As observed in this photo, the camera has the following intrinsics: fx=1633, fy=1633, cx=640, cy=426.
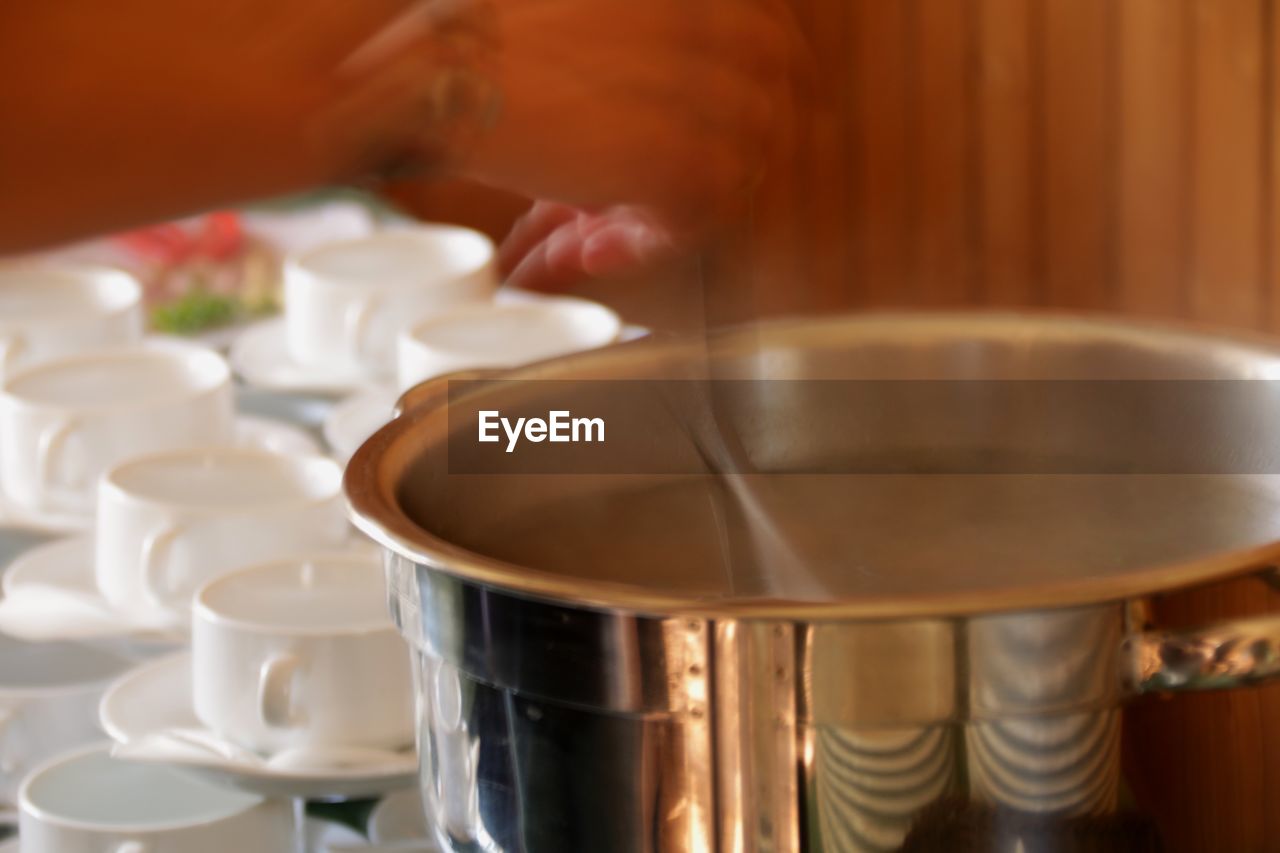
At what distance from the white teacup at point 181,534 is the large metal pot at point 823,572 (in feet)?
0.57

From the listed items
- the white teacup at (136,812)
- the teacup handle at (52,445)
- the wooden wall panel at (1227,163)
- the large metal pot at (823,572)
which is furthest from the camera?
the wooden wall panel at (1227,163)

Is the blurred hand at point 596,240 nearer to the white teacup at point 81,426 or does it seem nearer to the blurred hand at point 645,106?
the blurred hand at point 645,106

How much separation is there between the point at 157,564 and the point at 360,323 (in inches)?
13.9

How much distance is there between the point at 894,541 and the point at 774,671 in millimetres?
222

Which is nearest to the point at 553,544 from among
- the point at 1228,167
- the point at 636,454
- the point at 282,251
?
the point at 636,454

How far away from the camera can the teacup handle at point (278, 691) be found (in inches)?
26.9

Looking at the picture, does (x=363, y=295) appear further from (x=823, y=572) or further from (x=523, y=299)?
(x=823, y=572)

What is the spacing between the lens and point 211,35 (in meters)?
0.70

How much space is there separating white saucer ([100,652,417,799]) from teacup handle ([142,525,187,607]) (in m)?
0.09

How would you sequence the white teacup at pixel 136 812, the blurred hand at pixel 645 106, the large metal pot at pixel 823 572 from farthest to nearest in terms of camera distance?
the blurred hand at pixel 645 106, the white teacup at pixel 136 812, the large metal pot at pixel 823 572

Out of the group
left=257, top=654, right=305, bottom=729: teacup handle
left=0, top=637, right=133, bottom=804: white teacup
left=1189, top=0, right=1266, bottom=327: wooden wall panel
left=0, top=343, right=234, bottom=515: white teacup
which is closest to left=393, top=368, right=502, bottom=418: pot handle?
left=257, top=654, right=305, bottom=729: teacup handle

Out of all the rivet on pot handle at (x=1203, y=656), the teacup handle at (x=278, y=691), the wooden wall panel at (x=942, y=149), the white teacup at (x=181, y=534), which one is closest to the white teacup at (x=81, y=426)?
the white teacup at (x=181, y=534)

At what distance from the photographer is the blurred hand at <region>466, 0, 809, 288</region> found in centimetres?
76

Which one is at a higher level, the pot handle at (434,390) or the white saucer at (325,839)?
the pot handle at (434,390)
